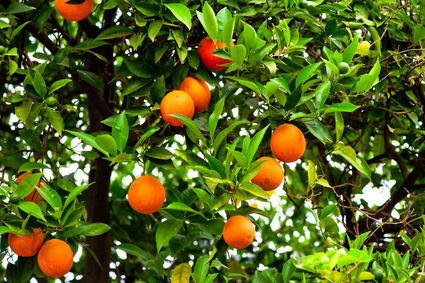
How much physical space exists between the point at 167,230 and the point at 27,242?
42cm

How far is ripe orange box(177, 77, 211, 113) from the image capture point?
165cm

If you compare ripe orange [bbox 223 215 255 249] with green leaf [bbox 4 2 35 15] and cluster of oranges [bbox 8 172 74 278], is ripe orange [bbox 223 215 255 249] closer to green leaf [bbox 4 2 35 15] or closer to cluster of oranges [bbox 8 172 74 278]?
cluster of oranges [bbox 8 172 74 278]

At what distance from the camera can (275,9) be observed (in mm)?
1853

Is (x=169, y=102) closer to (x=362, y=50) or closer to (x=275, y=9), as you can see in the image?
Result: (x=275, y=9)

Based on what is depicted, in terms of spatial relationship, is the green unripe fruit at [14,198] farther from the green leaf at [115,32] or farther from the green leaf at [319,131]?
the green leaf at [319,131]

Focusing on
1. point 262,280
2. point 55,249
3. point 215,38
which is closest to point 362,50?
point 215,38

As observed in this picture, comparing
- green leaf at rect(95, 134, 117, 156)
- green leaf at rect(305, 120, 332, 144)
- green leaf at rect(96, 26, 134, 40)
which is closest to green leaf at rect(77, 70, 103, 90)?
green leaf at rect(96, 26, 134, 40)

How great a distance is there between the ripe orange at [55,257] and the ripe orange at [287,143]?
685 mm

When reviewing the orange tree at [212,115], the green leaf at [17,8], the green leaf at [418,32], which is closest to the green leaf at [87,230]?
the orange tree at [212,115]

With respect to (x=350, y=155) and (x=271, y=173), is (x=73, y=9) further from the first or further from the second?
(x=350, y=155)

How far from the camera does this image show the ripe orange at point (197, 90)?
5.42 feet

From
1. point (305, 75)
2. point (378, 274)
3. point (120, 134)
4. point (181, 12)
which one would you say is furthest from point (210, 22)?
point (378, 274)

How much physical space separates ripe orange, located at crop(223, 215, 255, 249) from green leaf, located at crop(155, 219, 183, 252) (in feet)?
0.70

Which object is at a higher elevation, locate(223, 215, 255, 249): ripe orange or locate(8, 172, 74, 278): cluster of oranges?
locate(223, 215, 255, 249): ripe orange
